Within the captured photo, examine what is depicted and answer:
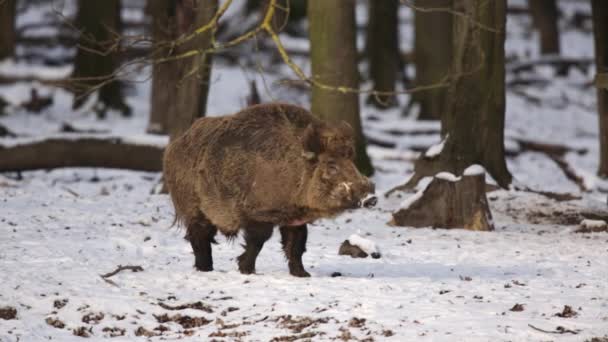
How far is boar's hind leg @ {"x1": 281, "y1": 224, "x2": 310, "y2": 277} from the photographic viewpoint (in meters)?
9.77

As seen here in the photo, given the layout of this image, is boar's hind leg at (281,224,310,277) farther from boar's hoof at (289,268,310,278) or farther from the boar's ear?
the boar's ear

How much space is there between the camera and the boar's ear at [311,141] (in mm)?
9281

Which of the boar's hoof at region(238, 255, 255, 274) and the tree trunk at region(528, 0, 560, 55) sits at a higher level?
the tree trunk at region(528, 0, 560, 55)

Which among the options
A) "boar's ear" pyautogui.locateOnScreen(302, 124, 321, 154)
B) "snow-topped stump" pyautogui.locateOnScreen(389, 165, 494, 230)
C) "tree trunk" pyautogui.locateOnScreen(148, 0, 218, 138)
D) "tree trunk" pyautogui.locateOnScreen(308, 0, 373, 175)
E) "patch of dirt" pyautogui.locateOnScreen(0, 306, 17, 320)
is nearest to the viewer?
"patch of dirt" pyautogui.locateOnScreen(0, 306, 17, 320)

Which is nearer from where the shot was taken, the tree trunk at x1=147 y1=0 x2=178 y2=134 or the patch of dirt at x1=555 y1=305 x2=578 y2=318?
the patch of dirt at x1=555 y1=305 x2=578 y2=318

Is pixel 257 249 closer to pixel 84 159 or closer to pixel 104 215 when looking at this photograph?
pixel 104 215

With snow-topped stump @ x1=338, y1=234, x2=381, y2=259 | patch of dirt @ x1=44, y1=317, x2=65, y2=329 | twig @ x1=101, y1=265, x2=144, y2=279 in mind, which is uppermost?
snow-topped stump @ x1=338, y1=234, x2=381, y2=259

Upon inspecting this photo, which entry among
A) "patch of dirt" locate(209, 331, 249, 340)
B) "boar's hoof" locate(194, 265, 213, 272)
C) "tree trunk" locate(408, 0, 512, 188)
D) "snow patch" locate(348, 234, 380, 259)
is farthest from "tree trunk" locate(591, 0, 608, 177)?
"patch of dirt" locate(209, 331, 249, 340)

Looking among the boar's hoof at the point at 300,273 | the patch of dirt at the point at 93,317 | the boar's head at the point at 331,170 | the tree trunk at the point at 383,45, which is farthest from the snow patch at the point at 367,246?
the tree trunk at the point at 383,45

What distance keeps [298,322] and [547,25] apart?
2601cm

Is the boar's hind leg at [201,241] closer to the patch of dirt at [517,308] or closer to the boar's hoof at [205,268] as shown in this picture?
the boar's hoof at [205,268]

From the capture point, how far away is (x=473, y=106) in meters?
13.8

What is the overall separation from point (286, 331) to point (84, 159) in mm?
9999

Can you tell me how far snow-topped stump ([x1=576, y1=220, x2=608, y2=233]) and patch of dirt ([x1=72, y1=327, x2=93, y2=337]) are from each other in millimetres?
6476
